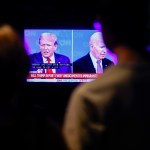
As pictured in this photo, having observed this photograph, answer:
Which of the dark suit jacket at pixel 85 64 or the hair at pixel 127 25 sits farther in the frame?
the dark suit jacket at pixel 85 64

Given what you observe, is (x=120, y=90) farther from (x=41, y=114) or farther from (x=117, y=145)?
(x=41, y=114)

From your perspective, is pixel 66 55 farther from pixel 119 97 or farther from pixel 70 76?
pixel 119 97

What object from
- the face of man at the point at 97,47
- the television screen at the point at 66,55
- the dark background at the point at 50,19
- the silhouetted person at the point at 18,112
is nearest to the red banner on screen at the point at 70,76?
the television screen at the point at 66,55

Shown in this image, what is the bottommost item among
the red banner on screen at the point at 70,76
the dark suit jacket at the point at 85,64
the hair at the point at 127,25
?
the hair at the point at 127,25

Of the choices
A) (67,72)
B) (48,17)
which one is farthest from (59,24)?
(67,72)

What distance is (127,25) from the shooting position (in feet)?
4.13

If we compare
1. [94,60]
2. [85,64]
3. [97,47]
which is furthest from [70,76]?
[97,47]

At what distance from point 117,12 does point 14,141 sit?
0.52 meters

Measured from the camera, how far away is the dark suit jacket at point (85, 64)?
4.93 meters

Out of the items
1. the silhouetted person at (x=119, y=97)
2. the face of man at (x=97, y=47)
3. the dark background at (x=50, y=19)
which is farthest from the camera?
the dark background at (x=50, y=19)

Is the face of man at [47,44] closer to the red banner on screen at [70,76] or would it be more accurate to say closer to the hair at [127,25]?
the red banner on screen at [70,76]

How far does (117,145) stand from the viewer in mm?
1200

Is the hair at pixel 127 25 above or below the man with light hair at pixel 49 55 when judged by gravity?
below

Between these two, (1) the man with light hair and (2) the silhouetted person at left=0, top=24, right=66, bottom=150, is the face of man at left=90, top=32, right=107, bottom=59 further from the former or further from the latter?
(2) the silhouetted person at left=0, top=24, right=66, bottom=150
